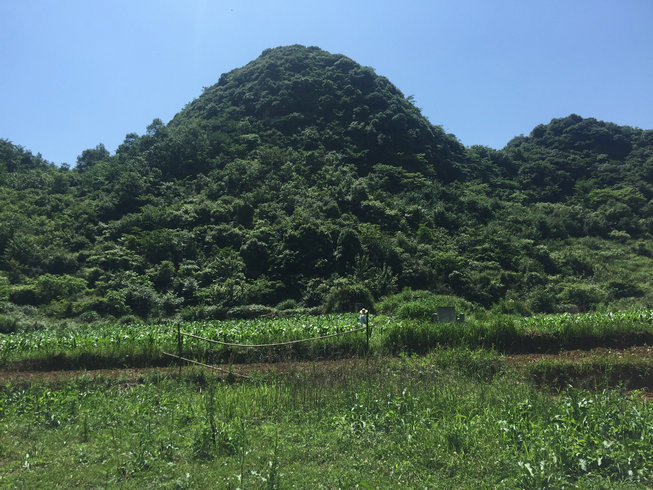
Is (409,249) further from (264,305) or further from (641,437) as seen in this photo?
(641,437)

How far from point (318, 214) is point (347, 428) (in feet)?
115

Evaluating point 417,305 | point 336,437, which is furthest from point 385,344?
point 336,437

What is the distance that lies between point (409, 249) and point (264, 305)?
14.1 m

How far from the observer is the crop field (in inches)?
202

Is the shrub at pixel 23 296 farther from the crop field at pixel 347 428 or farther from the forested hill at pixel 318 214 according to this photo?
the crop field at pixel 347 428

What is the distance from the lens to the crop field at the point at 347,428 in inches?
202

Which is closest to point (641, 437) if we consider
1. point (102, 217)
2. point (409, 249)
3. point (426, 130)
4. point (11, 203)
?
point (409, 249)

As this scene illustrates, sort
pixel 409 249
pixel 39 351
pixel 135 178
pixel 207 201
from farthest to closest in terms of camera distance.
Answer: pixel 135 178 → pixel 207 201 → pixel 409 249 → pixel 39 351

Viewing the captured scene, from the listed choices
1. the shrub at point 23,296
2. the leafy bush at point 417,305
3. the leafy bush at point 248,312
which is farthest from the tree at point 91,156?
the leafy bush at point 417,305

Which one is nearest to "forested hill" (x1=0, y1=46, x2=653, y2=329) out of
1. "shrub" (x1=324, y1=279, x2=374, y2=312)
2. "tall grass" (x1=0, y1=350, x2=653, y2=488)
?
"shrub" (x1=324, y1=279, x2=374, y2=312)

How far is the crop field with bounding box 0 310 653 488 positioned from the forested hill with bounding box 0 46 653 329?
18819mm

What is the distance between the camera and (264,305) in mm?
32875

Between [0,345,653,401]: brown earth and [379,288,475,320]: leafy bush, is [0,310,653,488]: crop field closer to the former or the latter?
[0,345,653,401]: brown earth

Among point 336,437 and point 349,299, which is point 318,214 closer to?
point 349,299
